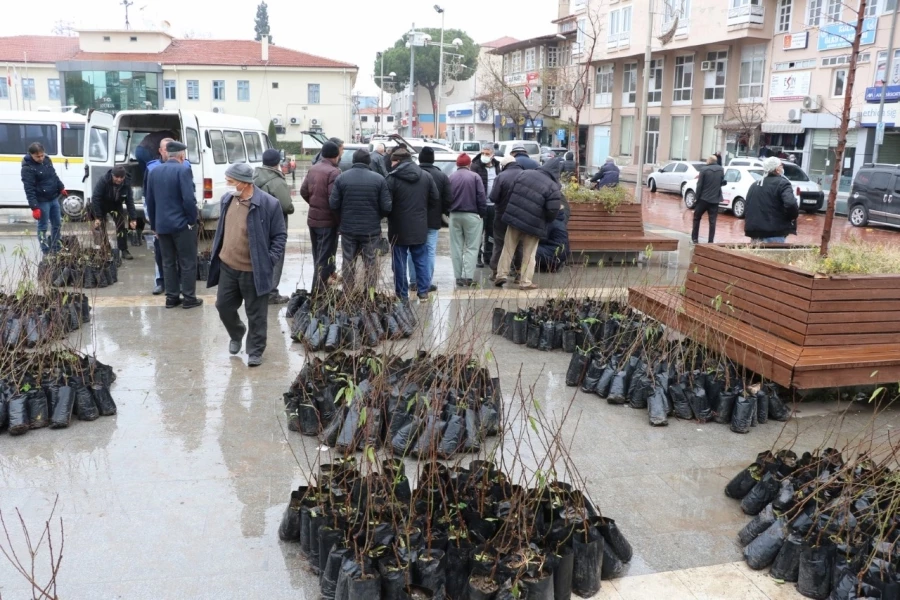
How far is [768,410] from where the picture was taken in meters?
5.77

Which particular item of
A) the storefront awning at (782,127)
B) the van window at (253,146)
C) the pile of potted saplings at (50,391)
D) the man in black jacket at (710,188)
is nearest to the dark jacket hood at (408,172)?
the pile of potted saplings at (50,391)

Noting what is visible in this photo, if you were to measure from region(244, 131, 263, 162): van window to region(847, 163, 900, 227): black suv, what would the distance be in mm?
15206

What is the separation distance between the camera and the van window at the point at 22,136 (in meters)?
16.7

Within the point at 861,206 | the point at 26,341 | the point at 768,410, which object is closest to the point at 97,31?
the point at 861,206

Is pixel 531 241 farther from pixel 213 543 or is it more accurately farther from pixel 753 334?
pixel 213 543

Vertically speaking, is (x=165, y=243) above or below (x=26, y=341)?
above

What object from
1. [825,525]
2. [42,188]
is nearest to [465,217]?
[42,188]

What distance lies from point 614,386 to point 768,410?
3.66ft

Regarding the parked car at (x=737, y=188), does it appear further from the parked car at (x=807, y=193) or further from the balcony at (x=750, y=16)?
the balcony at (x=750, y=16)

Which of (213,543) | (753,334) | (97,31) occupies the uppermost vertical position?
→ (97,31)

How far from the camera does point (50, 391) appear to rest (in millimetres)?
5402

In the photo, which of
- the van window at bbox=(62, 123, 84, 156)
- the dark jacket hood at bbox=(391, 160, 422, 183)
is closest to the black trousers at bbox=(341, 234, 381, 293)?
the dark jacket hood at bbox=(391, 160, 422, 183)

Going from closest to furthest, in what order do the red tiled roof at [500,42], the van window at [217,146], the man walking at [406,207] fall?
1. the man walking at [406,207]
2. the van window at [217,146]
3. the red tiled roof at [500,42]

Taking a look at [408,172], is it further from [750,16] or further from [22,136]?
[750,16]
